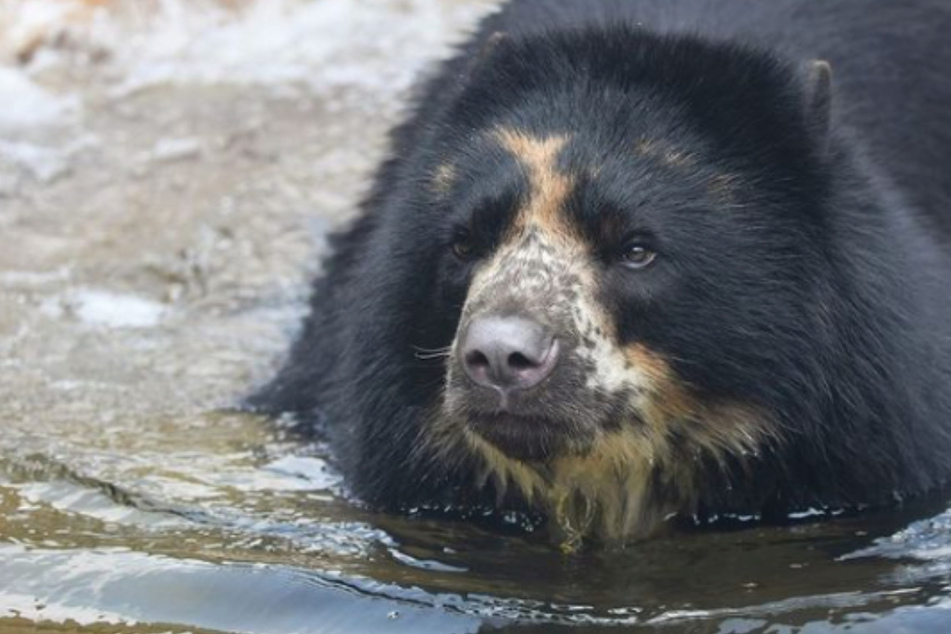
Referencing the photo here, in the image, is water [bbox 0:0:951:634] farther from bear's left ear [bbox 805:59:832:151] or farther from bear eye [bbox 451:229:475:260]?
bear's left ear [bbox 805:59:832:151]

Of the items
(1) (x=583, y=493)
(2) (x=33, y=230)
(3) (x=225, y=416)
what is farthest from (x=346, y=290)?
(2) (x=33, y=230)

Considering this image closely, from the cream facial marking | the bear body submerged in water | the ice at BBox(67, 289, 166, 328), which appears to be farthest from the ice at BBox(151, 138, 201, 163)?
the cream facial marking

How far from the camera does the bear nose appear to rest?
206 inches

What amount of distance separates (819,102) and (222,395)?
9.02 feet

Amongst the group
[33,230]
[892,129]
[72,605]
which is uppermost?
[892,129]

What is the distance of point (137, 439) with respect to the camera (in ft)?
23.5

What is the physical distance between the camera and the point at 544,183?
18.8ft

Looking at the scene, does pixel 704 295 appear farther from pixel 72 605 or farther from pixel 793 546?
pixel 72 605

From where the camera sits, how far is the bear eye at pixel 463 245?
5.84m

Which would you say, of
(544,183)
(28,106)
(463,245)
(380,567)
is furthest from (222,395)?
(28,106)

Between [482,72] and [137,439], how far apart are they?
5.82ft

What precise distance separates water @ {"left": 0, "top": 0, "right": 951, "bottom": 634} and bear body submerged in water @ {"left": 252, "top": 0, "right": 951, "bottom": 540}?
0.57 feet

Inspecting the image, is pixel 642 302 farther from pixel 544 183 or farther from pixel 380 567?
pixel 380 567

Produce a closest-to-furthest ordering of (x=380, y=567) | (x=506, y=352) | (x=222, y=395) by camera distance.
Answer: (x=506, y=352)
(x=380, y=567)
(x=222, y=395)
